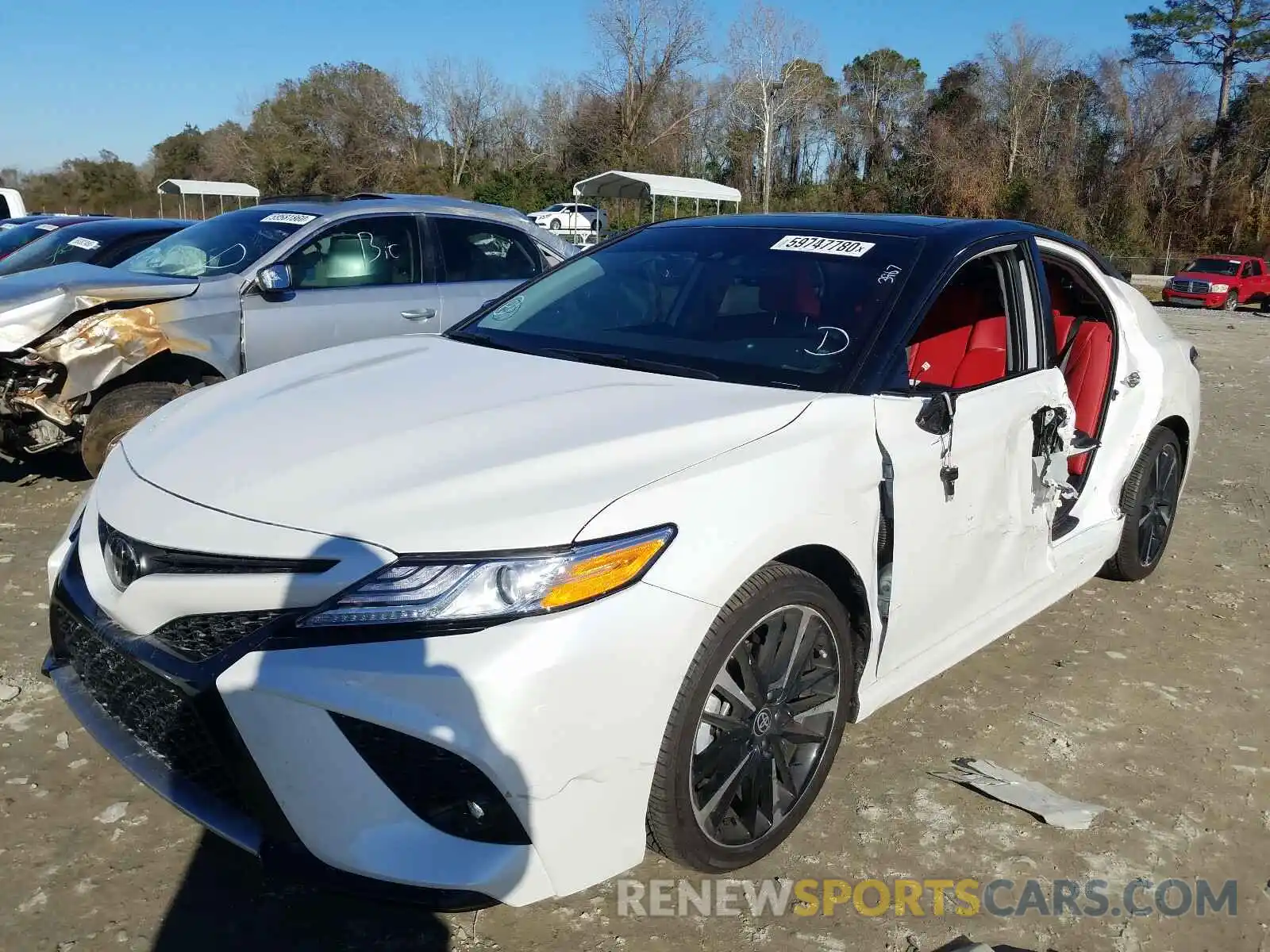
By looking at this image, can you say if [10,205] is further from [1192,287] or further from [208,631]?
[1192,287]

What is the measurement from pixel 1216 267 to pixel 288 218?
29914 mm

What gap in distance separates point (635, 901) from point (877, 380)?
150 cm

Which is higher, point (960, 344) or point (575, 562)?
point (960, 344)

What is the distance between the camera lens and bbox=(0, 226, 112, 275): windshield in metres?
8.61

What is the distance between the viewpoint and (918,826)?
2.80m

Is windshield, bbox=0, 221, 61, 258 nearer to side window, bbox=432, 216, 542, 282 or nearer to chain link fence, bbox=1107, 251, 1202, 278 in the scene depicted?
side window, bbox=432, 216, 542, 282

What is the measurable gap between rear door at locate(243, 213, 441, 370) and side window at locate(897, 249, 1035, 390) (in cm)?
Result: 336

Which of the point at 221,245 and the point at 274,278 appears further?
the point at 221,245

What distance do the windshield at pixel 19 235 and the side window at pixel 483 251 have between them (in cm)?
718

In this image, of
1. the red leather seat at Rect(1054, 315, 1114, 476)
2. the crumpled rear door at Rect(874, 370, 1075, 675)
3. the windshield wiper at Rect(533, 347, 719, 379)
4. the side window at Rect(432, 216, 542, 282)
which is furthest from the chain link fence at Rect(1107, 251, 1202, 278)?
the windshield wiper at Rect(533, 347, 719, 379)

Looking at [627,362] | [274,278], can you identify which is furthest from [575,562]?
[274,278]

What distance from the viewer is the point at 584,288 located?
3.64 m

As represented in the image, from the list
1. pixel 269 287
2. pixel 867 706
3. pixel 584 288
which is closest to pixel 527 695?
pixel 867 706

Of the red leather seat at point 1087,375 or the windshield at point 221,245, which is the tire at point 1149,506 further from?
the windshield at point 221,245
